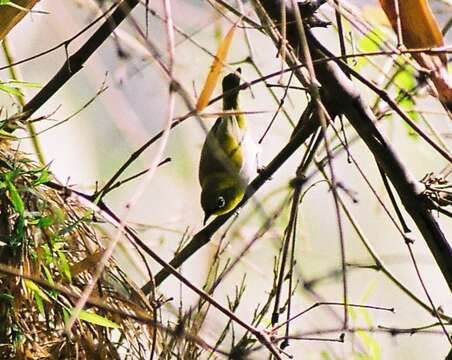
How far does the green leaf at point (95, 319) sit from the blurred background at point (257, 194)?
110 mm

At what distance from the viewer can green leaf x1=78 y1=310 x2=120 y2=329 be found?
27.3 inches

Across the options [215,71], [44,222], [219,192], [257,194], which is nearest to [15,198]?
[44,222]

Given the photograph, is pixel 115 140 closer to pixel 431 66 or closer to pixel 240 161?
pixel 240 161

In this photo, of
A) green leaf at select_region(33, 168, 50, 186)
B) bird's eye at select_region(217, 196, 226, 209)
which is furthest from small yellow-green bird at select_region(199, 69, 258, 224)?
green leaf at select_region(33, 168, 50, 186)

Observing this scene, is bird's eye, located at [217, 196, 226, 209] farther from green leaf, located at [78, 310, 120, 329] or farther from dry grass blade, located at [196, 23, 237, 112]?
dry grass blade, located at [196, 23, 237, 112]

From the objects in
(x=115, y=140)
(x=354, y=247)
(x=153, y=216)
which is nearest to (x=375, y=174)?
(x=354, y=247)

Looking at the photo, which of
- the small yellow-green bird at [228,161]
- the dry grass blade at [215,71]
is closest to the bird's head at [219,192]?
the small yellow-green bird at [228,161]

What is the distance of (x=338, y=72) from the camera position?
0.75 m

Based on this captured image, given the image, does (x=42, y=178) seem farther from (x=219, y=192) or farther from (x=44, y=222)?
(x=219, y=192)

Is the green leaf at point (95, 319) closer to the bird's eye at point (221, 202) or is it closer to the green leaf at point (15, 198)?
the green leaf at point (15, 198)

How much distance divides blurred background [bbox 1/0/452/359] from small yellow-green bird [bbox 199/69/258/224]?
2 centimetres

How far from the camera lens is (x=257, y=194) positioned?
1.04m

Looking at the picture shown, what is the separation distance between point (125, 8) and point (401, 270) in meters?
1.01

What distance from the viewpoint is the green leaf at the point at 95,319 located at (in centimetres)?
69
